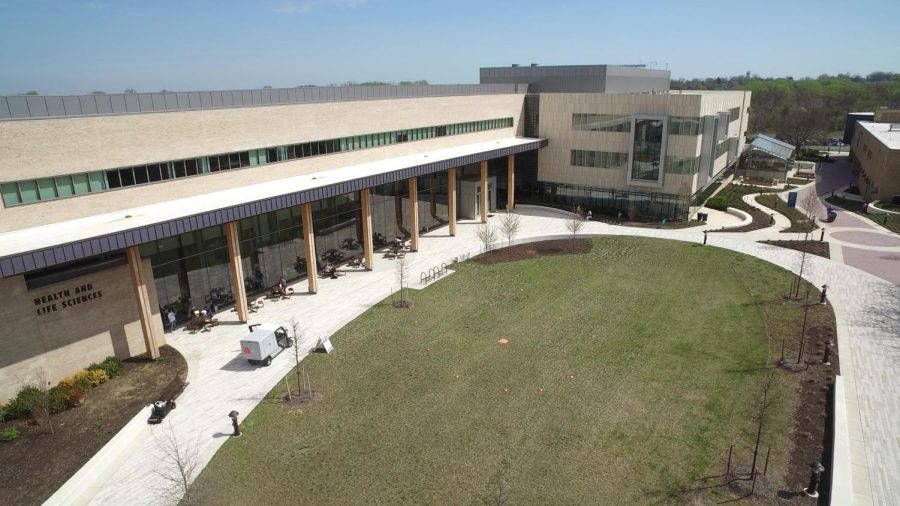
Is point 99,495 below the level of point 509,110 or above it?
below

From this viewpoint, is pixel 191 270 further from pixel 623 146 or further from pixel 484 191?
pixel 623 146

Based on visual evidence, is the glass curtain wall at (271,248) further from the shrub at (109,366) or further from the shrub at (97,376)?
the shrub at (97,376)

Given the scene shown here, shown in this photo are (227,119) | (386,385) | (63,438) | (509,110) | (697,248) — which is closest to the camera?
(63,438)

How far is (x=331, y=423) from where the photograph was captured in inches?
689

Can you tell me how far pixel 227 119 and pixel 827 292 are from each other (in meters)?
31.8

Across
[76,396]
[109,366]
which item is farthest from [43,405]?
[109,366]

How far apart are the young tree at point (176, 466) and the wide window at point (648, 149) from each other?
122 ft

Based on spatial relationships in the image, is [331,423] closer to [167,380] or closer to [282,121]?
[167,380]

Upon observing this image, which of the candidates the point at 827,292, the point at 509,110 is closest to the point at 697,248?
the point at 827,292

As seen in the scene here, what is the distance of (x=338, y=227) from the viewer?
33.2 m

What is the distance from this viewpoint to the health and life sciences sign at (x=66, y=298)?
19469mm

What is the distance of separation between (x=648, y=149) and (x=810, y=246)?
13.2m

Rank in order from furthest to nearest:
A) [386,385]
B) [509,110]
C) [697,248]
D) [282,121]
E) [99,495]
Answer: [509,110] → [697,248] → [282,121] → [386,385] → [99,495]

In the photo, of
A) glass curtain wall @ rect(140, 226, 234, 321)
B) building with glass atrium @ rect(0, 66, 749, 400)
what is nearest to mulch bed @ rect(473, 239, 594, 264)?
building with glass atrium @ rect(0, 66, 749, 400)
